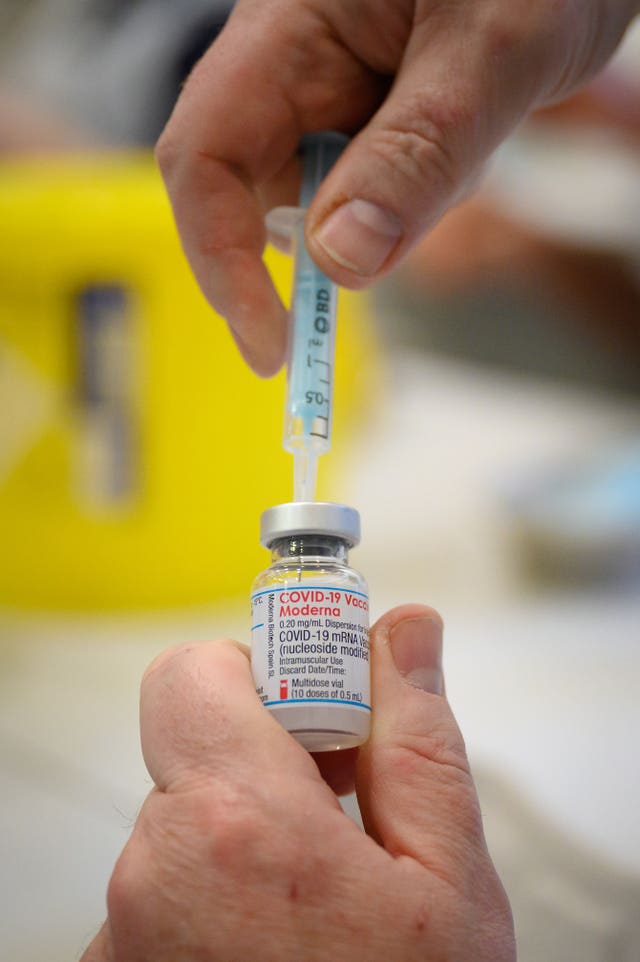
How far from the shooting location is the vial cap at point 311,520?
54 centimetres

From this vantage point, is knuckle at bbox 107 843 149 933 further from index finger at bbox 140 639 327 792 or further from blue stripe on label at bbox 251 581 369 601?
blue stripe on label at bbox 251 581 369 601

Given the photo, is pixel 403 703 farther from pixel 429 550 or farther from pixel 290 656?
pixel 429 550

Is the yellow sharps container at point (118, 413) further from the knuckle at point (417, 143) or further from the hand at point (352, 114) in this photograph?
the knuckle at point (417, 143)

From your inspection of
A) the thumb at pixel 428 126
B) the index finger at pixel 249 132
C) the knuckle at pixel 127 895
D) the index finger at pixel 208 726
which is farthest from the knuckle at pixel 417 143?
the knuckle at pixel 127 895

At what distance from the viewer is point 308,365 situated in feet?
2.21

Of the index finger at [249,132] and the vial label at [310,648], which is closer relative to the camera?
the vial label at [310,648]

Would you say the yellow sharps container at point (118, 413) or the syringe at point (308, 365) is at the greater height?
the yellow sharps container at point (118, 413)

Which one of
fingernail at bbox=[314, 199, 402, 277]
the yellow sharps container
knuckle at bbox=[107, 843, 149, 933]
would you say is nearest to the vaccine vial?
knuckle at bbox=[107, 843, 149, 933]

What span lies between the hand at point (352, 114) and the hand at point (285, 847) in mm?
343

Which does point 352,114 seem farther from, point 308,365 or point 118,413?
point 118,413

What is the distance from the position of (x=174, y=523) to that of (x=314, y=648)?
2.19 ft

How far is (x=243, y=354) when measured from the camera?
0.77m

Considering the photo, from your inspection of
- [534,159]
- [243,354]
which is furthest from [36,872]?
[534,159]

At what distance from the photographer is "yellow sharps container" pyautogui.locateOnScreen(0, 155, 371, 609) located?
108cm
